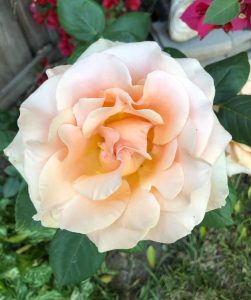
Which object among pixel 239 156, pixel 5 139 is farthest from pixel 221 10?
pixel 5 139

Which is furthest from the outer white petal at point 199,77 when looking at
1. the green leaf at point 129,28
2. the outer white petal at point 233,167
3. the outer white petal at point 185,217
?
the green leaf at point 129,28

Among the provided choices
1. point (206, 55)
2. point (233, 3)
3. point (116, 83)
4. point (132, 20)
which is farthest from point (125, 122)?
point (206, 55)

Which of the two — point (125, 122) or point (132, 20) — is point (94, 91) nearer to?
point (125, 122)

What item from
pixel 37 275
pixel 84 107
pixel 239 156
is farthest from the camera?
pixel 37 275

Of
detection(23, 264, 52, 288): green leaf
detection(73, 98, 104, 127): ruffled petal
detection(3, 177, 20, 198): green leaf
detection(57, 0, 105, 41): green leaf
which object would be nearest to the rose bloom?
detection(73, 98, 104, 127): ruffled petal

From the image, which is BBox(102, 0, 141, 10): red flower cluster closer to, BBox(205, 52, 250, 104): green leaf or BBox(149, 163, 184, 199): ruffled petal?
BBox(205, 52, 250, 104): green leaf

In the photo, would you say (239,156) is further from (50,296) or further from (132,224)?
(50,296)
